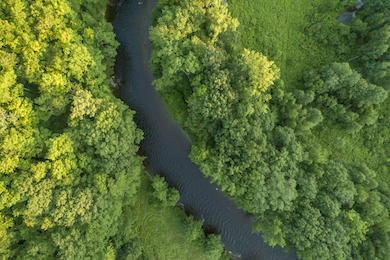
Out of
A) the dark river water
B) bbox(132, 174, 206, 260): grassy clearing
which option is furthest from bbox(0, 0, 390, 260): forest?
the dark river water

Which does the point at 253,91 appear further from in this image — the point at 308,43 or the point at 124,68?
the point at 124,68

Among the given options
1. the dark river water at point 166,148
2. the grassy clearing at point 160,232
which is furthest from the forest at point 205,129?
the dark river water at point 166,148

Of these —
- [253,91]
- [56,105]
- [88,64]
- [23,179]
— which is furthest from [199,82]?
[23,179]

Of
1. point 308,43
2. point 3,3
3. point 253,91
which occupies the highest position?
point 308,43

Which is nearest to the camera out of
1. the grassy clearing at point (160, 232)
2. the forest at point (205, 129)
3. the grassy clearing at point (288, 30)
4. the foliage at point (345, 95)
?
the forest at point (205, 129)

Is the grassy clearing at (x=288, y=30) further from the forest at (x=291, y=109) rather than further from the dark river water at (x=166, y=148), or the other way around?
the dark river water at (x=166, y=148)

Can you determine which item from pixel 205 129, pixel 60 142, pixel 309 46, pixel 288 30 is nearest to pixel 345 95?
pixel 309 46
